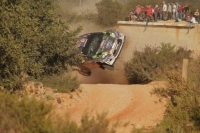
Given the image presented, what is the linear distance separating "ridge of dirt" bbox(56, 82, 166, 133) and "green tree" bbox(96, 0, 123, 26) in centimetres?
1738

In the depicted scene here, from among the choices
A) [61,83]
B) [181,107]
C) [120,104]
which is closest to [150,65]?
[120,104]

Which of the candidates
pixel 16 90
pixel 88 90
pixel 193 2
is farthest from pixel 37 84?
pixel 193 2

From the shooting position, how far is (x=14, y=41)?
1415cm

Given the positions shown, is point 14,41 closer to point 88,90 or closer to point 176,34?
point 88,90

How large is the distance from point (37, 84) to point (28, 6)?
2657mm

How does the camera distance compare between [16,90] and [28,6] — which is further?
[28,6]

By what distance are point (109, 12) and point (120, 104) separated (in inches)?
833

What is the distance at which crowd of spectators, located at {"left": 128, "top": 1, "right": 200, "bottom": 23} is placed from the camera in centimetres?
2866

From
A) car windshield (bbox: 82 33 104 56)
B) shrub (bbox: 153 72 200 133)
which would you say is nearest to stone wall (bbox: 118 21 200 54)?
car windshield (bbox: 82 33 104 56)

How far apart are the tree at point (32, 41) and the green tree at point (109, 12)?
17717mm

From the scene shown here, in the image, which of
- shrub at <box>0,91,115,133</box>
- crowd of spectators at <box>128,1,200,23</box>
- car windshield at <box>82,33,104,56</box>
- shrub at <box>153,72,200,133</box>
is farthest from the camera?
crowd of spectators at <box>128,1,200,23</box>

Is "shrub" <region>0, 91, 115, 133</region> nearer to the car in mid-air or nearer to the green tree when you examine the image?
the car in mid-air

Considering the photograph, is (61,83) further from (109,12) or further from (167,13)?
(109,12)

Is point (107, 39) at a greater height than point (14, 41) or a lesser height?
lesser
